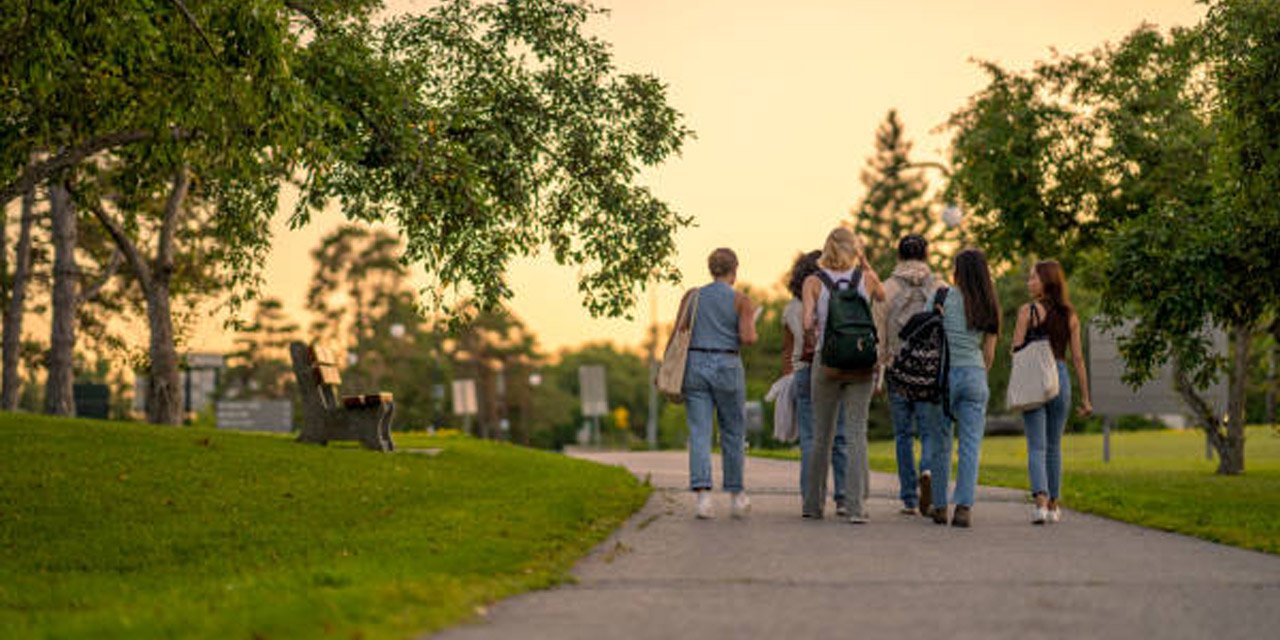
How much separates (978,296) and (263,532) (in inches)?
204

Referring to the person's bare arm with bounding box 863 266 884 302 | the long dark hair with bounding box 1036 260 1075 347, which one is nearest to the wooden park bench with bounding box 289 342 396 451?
the person's bare arm with bounding box 863 266 884 302

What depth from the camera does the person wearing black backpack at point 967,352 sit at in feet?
35.1

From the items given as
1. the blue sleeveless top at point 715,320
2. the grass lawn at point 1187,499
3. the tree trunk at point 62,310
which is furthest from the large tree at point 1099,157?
the tree trunk at point 62,310

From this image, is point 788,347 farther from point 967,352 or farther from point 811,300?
point 967,352

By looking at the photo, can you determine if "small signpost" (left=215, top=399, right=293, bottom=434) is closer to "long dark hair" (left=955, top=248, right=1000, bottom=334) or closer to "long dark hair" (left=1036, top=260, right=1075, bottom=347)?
"long dark hair" (left=1036, top=260, right=1075, bottom=347)

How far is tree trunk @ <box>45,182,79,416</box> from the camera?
92.3 feet

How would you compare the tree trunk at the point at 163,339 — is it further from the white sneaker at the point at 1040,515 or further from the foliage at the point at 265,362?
the foliage at the point at 265,362

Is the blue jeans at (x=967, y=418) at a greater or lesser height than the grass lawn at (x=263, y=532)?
greater

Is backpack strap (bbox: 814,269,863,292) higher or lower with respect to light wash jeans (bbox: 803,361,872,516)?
higher

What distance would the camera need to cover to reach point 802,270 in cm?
1132

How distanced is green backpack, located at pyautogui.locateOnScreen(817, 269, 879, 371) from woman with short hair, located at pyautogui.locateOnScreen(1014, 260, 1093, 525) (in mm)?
1316

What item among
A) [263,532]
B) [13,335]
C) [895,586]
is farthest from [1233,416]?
[13,335]

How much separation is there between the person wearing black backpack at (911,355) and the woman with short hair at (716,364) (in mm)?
1004

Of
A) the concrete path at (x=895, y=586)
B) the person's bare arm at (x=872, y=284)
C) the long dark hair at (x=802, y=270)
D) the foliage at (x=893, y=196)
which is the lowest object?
the concrete path at (x=895, y=586)
